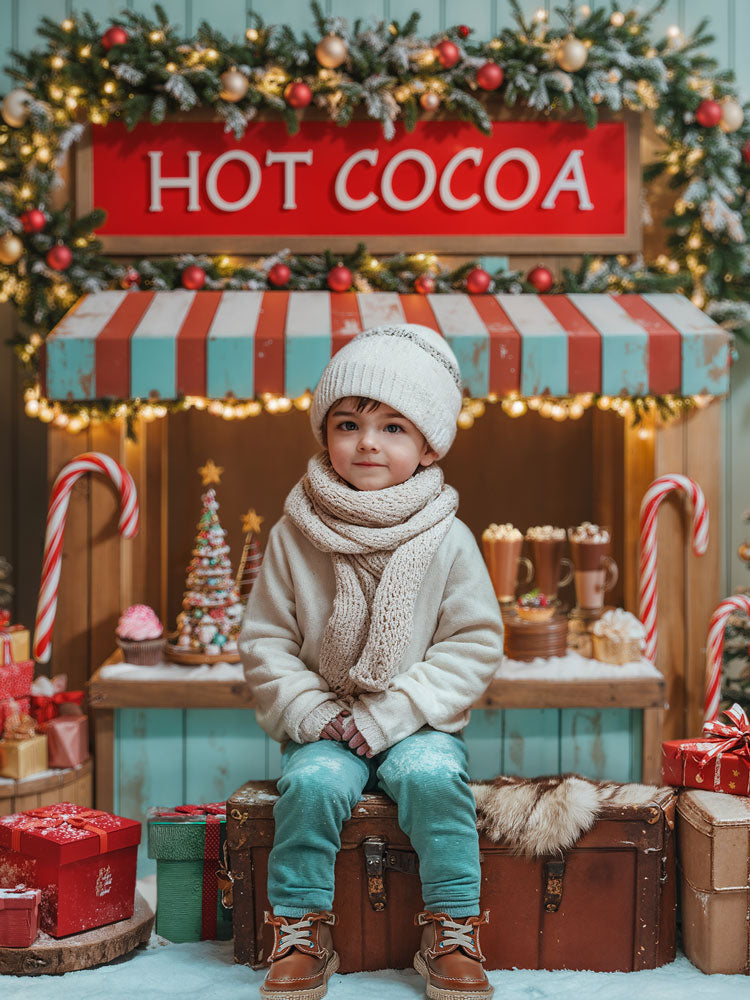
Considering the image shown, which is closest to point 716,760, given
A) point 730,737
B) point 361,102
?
point 730,737

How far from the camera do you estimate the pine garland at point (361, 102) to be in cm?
427

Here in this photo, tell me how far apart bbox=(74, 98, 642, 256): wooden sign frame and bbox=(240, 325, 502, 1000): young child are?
5.53ft

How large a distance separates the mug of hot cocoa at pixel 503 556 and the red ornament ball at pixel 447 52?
6.56ft

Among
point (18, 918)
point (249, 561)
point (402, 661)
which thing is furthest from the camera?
point (249, 561)

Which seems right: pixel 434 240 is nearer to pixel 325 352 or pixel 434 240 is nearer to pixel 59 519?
pixel 325 352

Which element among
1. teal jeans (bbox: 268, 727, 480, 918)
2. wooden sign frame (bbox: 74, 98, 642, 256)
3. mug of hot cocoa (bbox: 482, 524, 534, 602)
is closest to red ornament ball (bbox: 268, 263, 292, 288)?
wooden sign frame (bbox: 74, 98, 642, 256)

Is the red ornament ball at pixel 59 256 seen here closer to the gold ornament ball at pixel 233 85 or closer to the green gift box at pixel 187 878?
the gold ornament ball at pixel 233 85

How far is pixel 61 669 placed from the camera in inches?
171

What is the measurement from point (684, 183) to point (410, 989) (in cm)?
361

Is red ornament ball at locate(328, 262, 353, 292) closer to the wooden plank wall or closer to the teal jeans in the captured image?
the wooden plank wall

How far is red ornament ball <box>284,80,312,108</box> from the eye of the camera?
14.0ft

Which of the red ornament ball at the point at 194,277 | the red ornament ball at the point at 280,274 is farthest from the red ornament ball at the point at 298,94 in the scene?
the red ornament ball at the point at 194,277

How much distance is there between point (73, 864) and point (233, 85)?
317 centimetres

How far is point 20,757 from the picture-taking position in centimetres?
376
